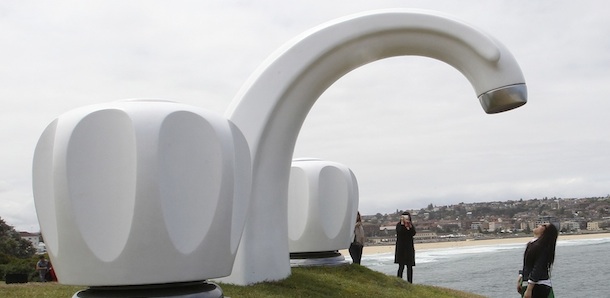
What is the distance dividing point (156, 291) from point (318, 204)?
22.7 ft

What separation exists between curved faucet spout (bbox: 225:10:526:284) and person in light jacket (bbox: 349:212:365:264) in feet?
19.6

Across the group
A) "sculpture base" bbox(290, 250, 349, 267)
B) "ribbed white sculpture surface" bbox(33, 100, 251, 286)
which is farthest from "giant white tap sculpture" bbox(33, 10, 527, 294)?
"sculpture base" bbox(290, 250, 349, 267)

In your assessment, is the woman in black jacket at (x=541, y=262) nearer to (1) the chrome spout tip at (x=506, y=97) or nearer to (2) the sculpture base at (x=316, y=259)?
(1) the chrome spout tip at (x=506, y=97)

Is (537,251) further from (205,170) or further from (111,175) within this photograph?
(111,175)

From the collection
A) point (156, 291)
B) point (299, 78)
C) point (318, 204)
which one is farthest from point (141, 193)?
point (318, 204)

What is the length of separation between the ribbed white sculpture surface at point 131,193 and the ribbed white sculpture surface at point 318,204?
6.62 meters

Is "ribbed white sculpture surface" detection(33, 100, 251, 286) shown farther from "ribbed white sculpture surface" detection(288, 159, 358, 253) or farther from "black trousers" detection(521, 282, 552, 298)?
"ribbed white sculpture surface" detection(288, 159, 358, 253)

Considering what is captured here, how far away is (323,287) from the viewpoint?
11875 mm

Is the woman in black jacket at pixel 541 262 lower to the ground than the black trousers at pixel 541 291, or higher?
higher

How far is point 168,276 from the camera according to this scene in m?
7.52

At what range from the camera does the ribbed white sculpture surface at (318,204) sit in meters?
14.4

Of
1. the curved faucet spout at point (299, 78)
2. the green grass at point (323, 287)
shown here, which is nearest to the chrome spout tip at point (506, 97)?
the curved faucet spout at point (299, 78)

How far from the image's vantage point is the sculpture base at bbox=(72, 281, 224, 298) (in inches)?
305

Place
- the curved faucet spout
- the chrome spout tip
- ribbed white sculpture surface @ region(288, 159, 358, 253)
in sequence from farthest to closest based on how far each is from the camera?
ribbed white sculpture surface @ region(288, 159, 358, 253) → the curved faucet spout → the chrome spout tip
